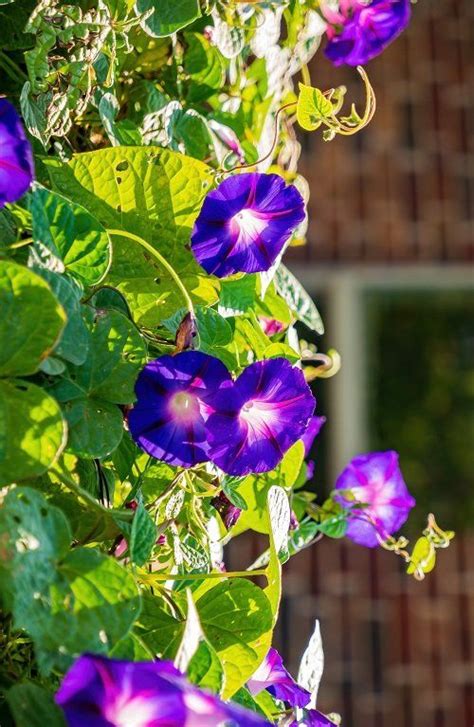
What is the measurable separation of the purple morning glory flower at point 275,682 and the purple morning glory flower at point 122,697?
0.22m

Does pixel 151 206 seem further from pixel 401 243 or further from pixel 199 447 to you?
pixel 401 243

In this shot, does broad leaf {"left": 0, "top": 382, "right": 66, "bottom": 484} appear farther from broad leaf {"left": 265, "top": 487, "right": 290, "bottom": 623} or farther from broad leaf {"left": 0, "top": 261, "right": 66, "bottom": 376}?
broad leaf {"left": 265, "top": 487, "right": 290, "bottom": 623}

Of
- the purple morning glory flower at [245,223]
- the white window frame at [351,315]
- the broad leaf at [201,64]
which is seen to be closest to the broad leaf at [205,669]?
the purple morning glory flower at [245,223]

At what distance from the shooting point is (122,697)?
47cm

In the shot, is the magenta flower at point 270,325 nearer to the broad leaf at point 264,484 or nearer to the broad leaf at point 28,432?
the broad leaf at point 264,484

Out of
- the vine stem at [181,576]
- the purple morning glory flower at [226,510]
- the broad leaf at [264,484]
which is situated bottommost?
the broad leaf at [264,484]

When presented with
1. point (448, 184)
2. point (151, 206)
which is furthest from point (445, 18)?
point (151, 206)

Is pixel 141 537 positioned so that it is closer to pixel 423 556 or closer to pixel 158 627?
pixel 158 627

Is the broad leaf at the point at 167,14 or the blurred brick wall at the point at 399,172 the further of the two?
the blurred brick wall at the point at 399,172

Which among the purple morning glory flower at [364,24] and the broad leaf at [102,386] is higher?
the purple morning glory flower at [364,24]

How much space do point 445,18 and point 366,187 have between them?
2.16 ft

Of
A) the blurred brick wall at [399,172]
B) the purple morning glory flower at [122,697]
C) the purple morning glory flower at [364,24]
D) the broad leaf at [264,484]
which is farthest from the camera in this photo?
the blurred brick wall at [399,172]

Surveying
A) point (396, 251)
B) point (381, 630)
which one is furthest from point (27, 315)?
point (396, 251)

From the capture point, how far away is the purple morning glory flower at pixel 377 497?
944 millimetres
